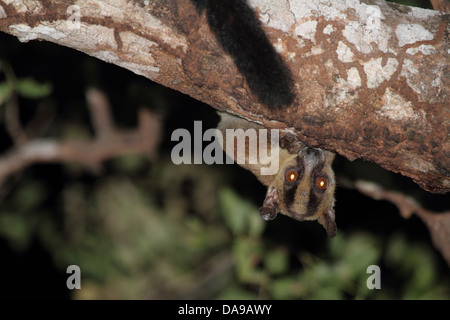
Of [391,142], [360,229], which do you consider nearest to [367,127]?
[391,142]

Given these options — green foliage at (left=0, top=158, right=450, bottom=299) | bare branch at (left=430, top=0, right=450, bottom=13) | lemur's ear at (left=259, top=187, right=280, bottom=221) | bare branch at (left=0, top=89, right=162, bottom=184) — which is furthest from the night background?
bare branch at (left=430, top=0, right=450, bottom=13)

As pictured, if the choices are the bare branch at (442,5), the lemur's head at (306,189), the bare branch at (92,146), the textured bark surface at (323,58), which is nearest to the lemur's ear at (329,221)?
the lemur's head at (306,189)

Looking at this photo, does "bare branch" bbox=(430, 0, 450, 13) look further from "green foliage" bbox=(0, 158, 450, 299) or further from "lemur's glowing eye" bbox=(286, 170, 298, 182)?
"green foliage" bbox=(0, 158, 450, 299)

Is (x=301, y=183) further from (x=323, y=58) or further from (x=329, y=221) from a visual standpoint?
(x=323, y=58)

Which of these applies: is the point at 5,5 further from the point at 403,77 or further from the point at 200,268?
the point at 200,268

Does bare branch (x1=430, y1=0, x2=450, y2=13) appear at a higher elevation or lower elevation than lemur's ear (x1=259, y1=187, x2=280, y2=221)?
higher

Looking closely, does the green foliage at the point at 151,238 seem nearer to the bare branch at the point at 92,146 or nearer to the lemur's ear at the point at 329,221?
the lemur's ear at the point at 329,221

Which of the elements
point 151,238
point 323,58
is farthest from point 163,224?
point 323,58
